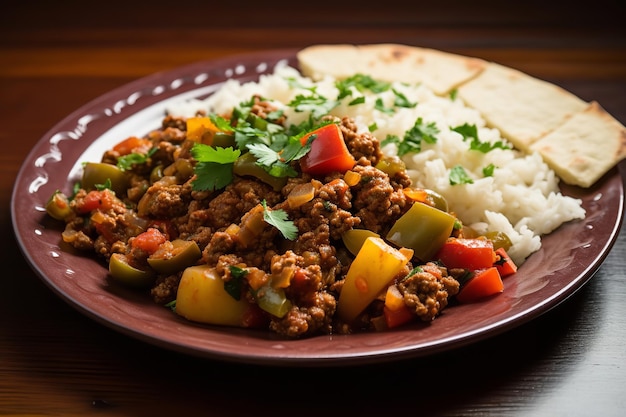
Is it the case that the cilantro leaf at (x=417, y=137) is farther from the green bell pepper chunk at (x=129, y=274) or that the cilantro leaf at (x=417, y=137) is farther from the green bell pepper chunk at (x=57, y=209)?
the green bell pepper chunk at (x=57, y=209)

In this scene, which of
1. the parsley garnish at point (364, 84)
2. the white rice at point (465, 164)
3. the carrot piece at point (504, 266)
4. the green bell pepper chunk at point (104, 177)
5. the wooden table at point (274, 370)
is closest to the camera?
the wooden table at point (274, 370)

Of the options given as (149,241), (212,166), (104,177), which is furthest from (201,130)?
(149,241)


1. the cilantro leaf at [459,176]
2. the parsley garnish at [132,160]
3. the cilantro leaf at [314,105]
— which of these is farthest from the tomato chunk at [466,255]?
the parsley garnish at [132,160]

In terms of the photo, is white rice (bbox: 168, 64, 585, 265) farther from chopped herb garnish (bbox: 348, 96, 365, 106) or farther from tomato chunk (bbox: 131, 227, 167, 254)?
tomato chunk (bbox: 131, 227, 167, 254)

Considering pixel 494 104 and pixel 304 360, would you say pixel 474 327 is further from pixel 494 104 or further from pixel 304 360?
pixel 494 104

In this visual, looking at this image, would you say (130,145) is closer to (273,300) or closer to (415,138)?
(415,138)

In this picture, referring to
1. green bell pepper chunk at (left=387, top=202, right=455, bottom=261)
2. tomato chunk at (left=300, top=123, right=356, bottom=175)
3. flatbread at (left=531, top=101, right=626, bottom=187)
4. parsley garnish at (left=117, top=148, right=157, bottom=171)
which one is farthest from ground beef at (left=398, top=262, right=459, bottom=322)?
parsley garnish at (left=117, top=148, right=157, bottom=171)

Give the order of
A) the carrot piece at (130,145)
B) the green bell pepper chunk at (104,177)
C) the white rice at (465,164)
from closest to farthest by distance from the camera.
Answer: the white rice at (465,164) → the green bell pepper chunk at (104,177) → the carrot piece at (130,145)
